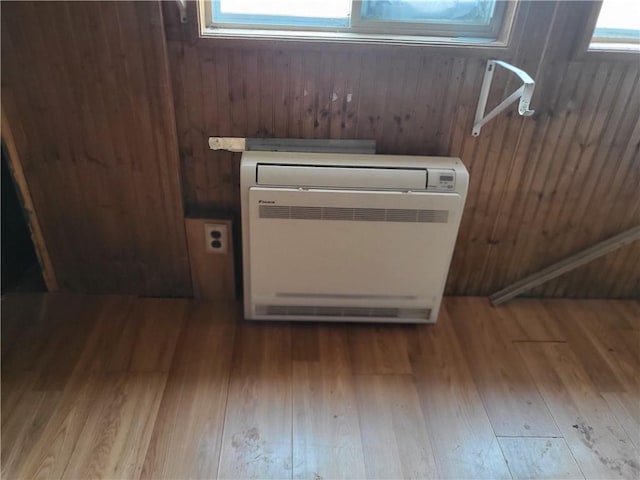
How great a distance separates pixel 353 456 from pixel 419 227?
2.56ft

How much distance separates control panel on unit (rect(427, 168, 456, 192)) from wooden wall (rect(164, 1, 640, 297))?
19 cm

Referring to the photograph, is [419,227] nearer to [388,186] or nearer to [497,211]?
[388,186]

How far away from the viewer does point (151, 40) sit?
1.54 m

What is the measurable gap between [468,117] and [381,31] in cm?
43

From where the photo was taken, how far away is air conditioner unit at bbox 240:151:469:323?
64.1 inches

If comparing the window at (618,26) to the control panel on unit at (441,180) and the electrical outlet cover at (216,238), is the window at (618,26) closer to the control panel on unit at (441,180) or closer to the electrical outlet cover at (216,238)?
the control panel on unit at (441,180)

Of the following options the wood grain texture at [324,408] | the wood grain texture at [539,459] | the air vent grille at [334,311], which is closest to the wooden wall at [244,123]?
the air vent grille at [334,311]

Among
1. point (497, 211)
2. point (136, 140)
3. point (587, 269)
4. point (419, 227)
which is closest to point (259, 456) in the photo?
point (419, 227)

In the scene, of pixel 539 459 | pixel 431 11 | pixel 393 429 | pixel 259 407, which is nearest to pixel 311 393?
pixel 259 407

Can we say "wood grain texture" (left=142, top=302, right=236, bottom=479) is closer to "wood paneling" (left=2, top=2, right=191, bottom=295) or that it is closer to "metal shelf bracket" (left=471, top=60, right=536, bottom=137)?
"wood paneling" (left=2, top=2, right=191, bottom=295)

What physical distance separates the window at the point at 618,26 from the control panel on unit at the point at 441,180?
636 millimetres

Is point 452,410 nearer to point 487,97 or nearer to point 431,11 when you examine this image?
point 487,97

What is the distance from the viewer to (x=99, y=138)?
1.71 metres

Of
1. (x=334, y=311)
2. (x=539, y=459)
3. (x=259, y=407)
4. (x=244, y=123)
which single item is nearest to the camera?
(x=539, y=459)
